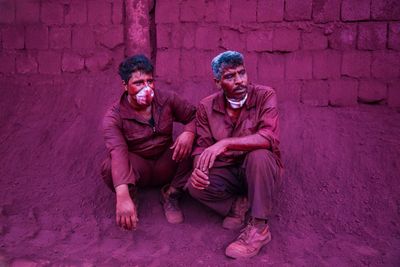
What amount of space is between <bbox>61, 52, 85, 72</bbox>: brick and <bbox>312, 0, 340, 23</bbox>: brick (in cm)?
249

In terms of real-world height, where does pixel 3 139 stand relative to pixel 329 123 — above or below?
below

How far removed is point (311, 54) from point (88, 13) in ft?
7.81

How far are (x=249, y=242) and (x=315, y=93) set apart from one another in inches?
72.0

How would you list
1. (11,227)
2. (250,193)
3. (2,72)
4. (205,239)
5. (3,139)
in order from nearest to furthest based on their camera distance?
(250,193) < (205,239) < (11,227) < (3,139) < (2,72)

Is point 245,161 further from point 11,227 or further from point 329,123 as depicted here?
point 11,227

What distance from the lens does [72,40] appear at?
16.0 feet

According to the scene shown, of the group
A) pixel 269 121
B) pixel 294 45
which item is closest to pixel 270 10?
pixel 294 45

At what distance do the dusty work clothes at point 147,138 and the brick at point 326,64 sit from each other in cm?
136

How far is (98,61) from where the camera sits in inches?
191

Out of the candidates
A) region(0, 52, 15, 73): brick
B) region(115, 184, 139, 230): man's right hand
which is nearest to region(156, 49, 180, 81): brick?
region(0, 52, 15, 73): brick

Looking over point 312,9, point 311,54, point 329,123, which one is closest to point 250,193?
point 329,123

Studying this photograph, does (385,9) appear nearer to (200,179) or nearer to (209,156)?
(209,156)

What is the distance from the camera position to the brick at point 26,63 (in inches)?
198

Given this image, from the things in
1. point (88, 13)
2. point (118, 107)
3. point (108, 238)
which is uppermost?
point (88, 13)
